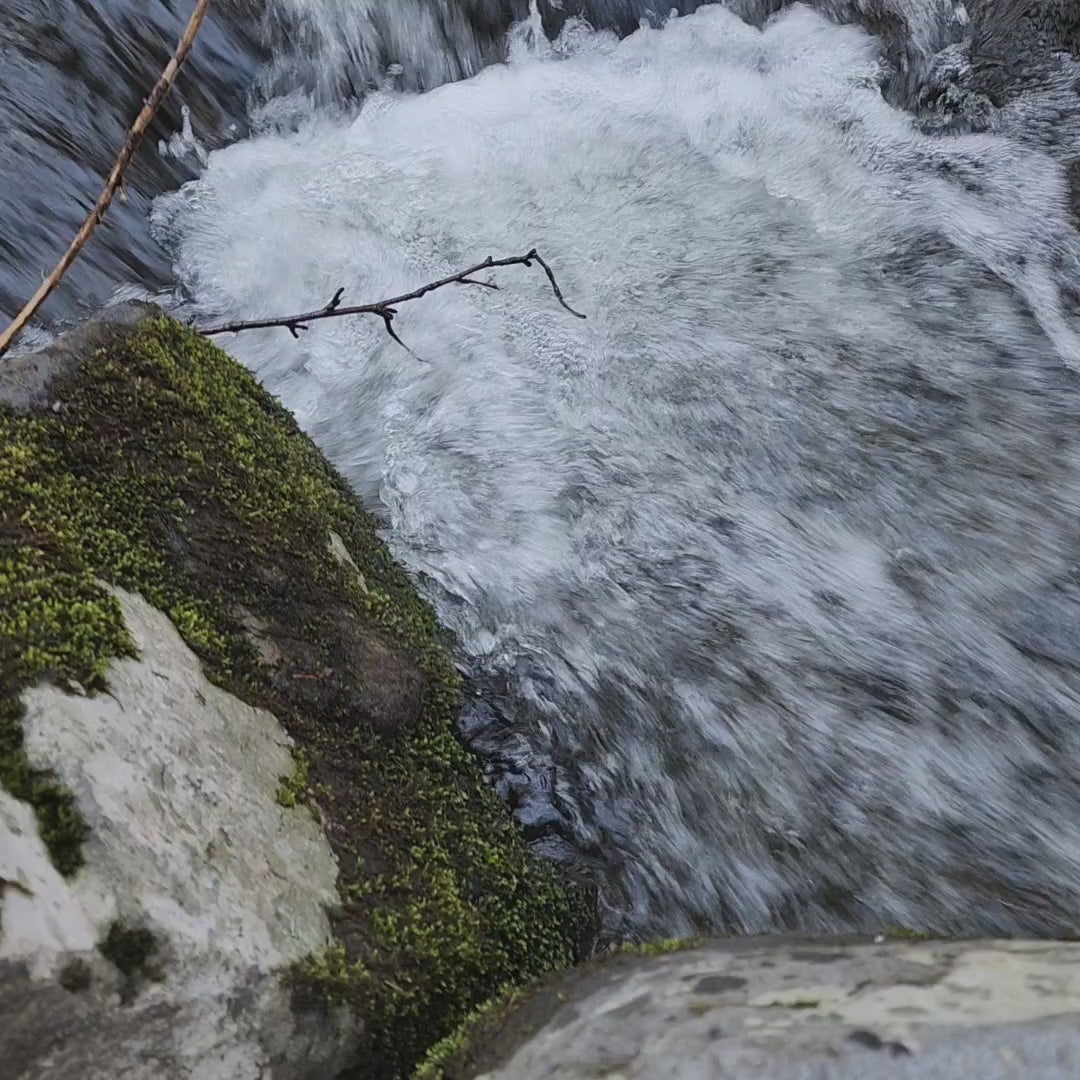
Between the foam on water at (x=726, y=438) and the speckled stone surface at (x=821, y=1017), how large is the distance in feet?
3.74

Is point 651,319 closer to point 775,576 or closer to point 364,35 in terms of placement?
point 775,576

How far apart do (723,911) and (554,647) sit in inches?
42.5

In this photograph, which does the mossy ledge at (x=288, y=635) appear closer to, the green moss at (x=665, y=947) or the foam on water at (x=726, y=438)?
the green moss at (x=665, y=947)

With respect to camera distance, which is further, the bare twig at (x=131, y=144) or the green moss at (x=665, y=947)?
the green moss at (x=665, y=947)

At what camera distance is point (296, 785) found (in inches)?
85.4

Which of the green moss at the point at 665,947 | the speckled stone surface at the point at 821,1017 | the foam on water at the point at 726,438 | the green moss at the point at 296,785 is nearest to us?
the speckled stone surface at the point at 821,1017

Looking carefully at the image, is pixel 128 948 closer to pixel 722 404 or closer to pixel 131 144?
pixel 131 144

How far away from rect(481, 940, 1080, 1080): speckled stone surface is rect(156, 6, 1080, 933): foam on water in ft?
3.74

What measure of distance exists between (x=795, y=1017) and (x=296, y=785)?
114cm

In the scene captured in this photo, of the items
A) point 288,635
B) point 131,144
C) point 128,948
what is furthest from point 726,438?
point 128,948

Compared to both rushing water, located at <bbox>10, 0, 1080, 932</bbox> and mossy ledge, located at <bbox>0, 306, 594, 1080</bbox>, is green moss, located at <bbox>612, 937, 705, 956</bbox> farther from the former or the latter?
rushing water, located at <bbox>10, 0, 1080, 932</bbox>

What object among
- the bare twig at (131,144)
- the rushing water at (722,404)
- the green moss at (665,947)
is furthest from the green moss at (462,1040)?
the bare twig at (131,144)

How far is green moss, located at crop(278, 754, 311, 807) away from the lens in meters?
2.11

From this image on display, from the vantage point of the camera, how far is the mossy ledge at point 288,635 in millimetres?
2014
